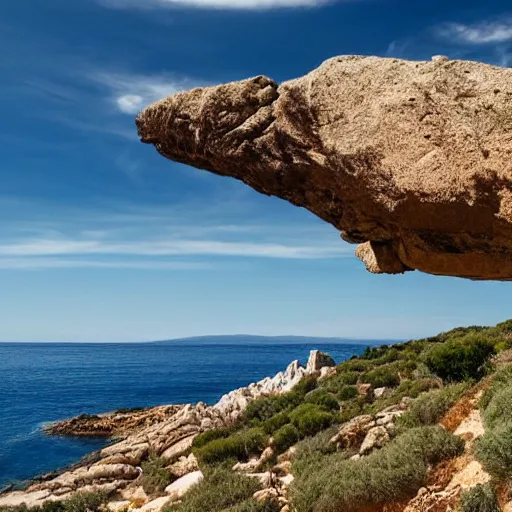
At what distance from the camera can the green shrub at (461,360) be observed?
20094mm

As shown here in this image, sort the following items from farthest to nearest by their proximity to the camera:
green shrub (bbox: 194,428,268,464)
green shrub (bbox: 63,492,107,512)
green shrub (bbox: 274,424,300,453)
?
green shrub (bbox: 194,428,268,464) → green shrub (bbox: 274,424,300,453) → green shrub (bbox: 63,492,107,512)

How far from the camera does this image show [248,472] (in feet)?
58.6

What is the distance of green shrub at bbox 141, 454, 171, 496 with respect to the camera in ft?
64.6

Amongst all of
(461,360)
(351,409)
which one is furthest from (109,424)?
(461,360)

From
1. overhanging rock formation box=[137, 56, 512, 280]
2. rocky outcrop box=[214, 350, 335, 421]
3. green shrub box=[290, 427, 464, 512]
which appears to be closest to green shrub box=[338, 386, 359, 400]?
rocky outcrop box=[214, 350, 335, 421]

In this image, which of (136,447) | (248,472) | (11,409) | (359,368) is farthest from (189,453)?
(11,409)

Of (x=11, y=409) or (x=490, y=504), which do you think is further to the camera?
(x=11, y=409)

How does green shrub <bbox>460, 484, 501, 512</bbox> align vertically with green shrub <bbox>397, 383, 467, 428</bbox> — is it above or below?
below

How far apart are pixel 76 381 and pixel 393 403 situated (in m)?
86.0

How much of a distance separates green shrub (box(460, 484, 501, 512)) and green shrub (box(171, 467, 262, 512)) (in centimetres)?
596

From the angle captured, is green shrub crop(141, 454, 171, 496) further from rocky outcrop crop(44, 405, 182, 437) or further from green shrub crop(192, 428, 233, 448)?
rocky outcrop crop(44, 405, 182, 437)

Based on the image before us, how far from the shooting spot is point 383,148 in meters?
8.25

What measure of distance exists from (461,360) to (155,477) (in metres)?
13.4

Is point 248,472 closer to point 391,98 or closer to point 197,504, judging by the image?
point 197,504
